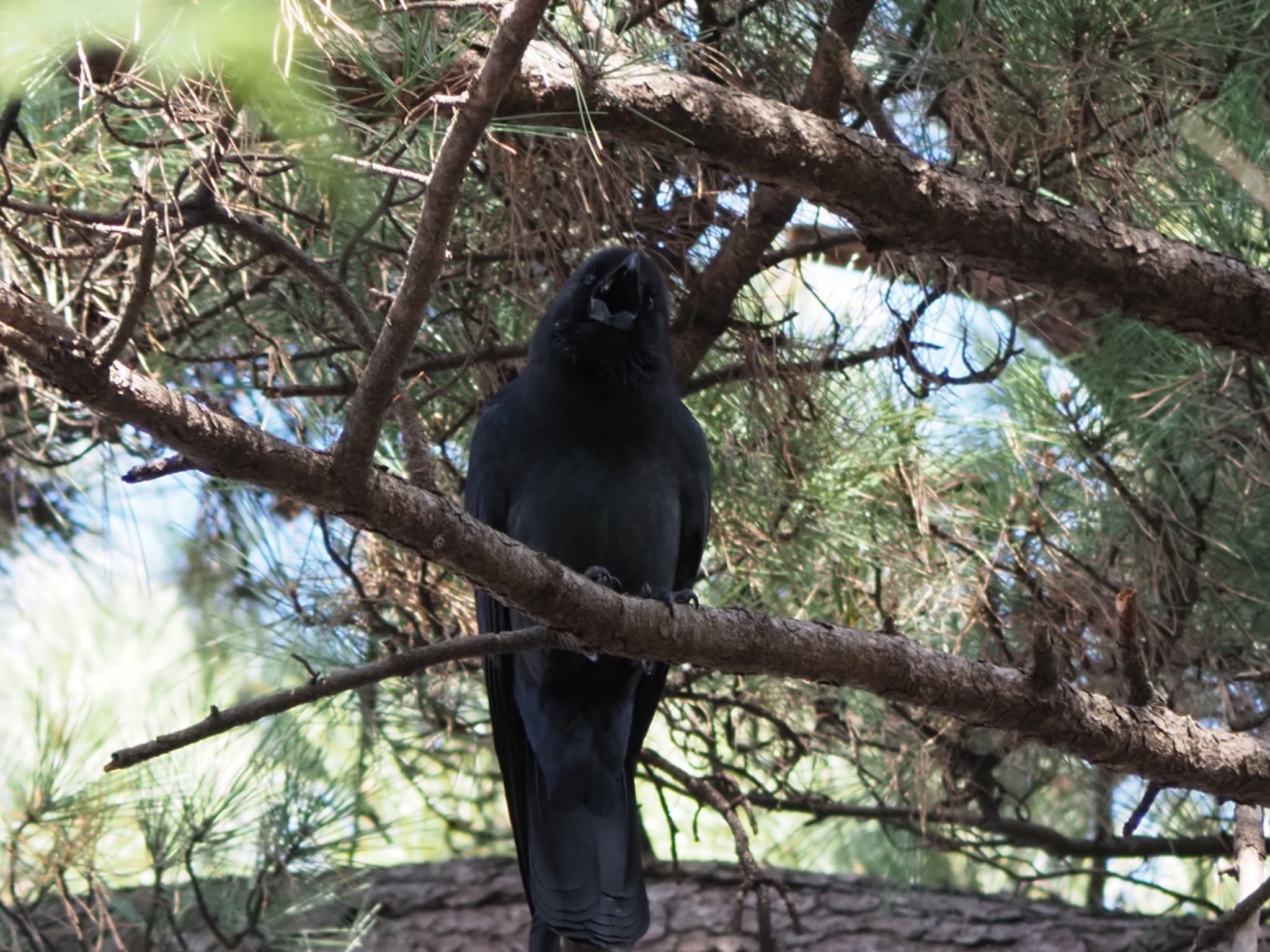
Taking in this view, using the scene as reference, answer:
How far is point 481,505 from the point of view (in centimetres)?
275

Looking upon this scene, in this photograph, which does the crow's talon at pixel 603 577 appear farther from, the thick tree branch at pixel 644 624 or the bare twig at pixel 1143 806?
the bare twig at pixel 1143 806

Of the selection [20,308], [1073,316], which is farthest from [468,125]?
[1073,316]

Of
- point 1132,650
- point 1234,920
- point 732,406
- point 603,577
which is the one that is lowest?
point 1234,920

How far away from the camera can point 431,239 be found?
1.46 meters

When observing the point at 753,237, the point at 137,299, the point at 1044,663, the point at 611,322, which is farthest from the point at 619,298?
the point at 137,299

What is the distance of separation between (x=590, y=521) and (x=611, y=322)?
38cm

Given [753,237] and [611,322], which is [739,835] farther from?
[753,237]

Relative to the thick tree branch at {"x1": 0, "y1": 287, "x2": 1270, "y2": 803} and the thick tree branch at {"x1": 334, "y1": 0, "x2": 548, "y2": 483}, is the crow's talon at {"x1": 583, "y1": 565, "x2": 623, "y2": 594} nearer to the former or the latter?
the thick tree branch at {"x1": 0, "y1": 287, "x2": 1270, "y2": 803}

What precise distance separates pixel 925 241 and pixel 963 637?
113cm

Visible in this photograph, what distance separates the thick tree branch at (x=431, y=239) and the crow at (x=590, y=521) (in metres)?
1.08

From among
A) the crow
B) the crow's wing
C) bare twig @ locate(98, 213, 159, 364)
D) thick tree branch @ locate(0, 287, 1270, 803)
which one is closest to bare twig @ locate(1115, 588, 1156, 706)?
thick tree branch @ locate(0, 287, 1270, 803)

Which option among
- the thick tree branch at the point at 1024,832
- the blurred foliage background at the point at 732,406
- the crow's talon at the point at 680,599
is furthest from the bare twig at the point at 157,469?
the thick tree branch at the point at 1024,832

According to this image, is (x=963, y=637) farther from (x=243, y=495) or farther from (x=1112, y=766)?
(x=243, y=495)

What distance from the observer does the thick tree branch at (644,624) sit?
1335 mm
